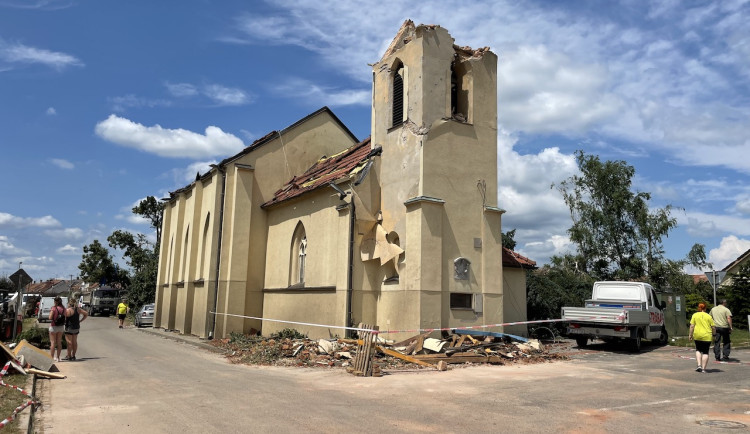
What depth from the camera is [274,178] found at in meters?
24.6

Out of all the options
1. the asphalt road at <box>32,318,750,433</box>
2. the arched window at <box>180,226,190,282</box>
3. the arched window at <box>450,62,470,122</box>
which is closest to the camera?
the asphalt road at <box>32,318,750,433</box>

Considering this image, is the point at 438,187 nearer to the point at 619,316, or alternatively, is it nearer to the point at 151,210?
the point at 619,316

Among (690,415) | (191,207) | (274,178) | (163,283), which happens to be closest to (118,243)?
Answer: (163,283)

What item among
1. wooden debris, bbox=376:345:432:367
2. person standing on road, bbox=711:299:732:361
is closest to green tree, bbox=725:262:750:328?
person standing on road, bbox=711:299:732:361

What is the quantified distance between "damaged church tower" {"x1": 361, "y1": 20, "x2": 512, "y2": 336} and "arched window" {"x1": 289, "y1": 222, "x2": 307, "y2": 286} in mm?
4418

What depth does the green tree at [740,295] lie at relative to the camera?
102ft

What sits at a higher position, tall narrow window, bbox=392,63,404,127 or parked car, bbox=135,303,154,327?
tall narrow window, bbox=392,63,404,127

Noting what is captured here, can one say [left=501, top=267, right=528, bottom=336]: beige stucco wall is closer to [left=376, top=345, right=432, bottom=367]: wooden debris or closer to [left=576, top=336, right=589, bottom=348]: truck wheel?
[left=576, top=336, right=589, bottom=348]: truck wheel

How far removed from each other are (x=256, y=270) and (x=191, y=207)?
690 cm

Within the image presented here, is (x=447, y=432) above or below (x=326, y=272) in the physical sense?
below

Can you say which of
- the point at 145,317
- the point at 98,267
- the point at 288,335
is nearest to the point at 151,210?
the point at 98,267

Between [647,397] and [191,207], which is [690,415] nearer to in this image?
[647,397]

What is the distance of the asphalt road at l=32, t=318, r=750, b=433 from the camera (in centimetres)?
718

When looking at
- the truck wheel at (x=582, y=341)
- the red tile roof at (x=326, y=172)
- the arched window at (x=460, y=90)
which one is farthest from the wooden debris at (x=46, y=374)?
the truck wheel at (x=582, y=341)
